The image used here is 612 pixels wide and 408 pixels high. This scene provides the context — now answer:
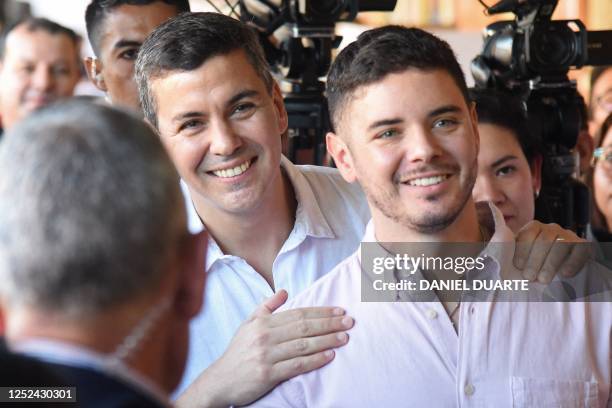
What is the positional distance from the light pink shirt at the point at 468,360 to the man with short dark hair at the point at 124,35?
1.12 meters

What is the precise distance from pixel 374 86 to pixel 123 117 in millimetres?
747

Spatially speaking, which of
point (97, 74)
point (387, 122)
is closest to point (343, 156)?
point (387, 122)

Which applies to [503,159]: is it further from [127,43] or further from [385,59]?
[127,43]

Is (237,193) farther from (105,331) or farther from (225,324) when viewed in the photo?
(105,331)

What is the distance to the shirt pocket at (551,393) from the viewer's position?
1391mm

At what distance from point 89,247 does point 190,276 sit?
12 cm

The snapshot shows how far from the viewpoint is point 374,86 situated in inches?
59.8

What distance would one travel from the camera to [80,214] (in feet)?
2.53

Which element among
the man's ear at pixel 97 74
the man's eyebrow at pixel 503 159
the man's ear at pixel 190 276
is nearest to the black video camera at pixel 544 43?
the man's eyebrow at pixel 503 159

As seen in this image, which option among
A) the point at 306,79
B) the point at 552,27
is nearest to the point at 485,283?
the point at 552,27

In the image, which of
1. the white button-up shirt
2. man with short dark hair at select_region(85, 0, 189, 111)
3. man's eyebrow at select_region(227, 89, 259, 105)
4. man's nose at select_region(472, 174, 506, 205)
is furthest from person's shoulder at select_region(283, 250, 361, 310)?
man with short dark hair at select_region(85, 0, 189, 111)

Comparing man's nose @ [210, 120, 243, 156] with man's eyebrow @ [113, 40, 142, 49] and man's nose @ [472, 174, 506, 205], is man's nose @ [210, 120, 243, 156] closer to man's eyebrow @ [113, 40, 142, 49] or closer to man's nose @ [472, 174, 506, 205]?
man's nose @ [472, 174, 506, 205]

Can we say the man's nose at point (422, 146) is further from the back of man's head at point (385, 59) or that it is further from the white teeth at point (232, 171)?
the white teeth at point (232, 171)

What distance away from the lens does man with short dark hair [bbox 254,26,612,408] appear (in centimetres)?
141
